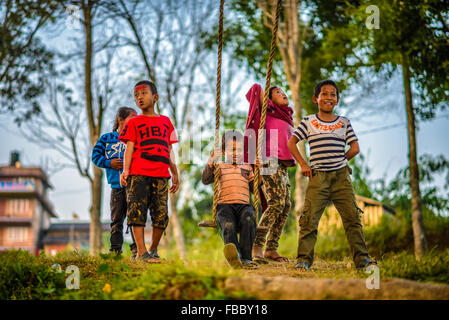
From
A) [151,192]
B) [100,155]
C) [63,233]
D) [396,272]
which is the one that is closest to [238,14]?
[100,155]

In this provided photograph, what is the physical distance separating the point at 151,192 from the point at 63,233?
Result: 110 ft

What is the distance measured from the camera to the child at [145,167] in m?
5.28

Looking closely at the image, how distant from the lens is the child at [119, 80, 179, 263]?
5.28m

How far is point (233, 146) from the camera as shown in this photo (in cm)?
553

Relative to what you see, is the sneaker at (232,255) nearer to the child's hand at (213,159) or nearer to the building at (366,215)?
the child's hand at (213,159)

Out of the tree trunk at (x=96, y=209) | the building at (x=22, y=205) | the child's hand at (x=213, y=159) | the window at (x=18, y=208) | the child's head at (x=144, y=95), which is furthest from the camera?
the window at (x=18, y=208)

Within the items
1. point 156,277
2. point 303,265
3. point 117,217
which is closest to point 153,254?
point 117,217

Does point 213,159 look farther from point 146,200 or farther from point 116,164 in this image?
point 116,164

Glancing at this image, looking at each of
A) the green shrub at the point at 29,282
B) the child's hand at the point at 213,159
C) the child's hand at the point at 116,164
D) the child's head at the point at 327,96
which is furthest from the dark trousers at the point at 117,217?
the child's head at the point at 327,96

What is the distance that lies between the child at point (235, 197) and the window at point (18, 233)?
27.4 meters
